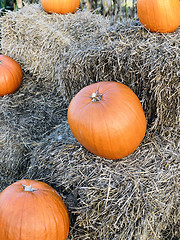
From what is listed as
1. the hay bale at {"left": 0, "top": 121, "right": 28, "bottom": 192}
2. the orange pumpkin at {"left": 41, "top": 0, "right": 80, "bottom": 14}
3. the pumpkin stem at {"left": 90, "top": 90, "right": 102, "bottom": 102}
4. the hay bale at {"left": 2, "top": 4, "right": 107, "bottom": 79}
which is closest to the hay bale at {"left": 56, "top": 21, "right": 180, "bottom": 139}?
the pumpkin stem at {"left": 90, "top": 90, "right": 102, "bottom": 102}

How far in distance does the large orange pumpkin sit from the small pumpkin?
1534 millimetres

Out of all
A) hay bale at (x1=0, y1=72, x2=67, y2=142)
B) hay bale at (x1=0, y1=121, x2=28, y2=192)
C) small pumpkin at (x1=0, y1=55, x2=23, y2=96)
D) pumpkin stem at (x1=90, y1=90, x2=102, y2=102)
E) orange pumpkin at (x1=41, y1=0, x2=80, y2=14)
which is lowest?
hay bale at (x1=0, y1=121, x2=28, y2=192)

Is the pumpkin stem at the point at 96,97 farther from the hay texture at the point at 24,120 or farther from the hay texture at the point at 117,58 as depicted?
the hay texture at the point at 24,120

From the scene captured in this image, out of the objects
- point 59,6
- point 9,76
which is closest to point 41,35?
point 59,6

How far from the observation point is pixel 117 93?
230 cm

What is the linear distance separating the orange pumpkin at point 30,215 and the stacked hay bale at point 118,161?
0.75 ft

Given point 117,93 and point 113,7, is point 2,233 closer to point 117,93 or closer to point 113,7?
point 117,93

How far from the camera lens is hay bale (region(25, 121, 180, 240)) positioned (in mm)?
2082

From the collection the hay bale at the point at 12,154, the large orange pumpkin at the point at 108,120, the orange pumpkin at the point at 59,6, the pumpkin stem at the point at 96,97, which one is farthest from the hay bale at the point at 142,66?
the orange pumpkin at the point at 59,6

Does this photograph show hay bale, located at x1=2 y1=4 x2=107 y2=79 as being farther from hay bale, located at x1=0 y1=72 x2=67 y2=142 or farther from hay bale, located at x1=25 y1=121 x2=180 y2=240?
hay bale, located at x1=25 y1=121 x2=180 y2=240

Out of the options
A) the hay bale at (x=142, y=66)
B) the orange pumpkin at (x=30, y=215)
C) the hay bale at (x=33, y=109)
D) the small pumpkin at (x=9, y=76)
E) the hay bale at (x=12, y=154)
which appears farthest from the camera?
the small pumpkin at (x=9, y=76)

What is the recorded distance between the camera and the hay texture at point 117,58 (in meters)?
2.38

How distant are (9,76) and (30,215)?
7.15 feet

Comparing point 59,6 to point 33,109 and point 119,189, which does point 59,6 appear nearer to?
point 33,109
